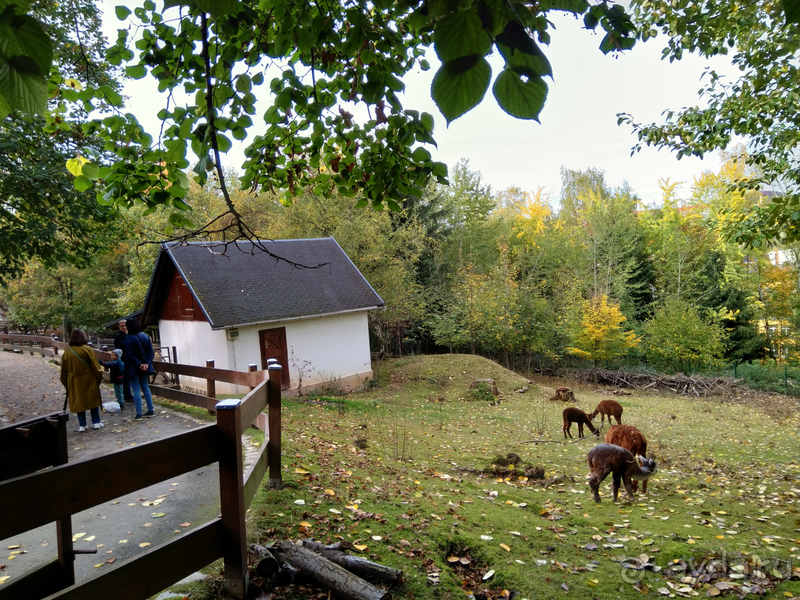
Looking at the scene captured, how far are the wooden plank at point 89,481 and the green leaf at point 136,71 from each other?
2.52 metres

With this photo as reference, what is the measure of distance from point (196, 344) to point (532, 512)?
16.0 metres

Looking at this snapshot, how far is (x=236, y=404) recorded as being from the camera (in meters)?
2.77

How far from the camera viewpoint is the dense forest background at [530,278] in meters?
25.3

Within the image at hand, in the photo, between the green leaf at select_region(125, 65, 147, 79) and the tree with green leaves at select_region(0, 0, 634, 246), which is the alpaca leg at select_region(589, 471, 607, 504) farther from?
the green leaf at select_region(125, 65, 147, 79)

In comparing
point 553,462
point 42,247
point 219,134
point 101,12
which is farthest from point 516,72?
point 101,12

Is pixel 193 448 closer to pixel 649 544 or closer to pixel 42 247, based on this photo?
pixel 649 544

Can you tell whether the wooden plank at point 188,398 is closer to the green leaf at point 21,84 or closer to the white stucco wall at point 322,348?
the green leaf at point 21,84

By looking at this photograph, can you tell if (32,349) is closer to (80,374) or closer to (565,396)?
(80,374)

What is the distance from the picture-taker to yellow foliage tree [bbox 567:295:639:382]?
24.2 metres

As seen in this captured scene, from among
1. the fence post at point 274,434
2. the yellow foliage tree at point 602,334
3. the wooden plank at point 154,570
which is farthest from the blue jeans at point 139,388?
the yellow foliage tree at point 602,334

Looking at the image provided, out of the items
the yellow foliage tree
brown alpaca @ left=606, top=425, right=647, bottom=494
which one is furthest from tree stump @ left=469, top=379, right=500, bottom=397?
brown alpaca @ left=606, top=425, right=647, bottom=494

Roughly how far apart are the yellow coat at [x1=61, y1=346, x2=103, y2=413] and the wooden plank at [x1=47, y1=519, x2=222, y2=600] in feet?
22.4

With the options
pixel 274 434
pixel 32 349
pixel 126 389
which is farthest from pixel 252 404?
pixel 32 349

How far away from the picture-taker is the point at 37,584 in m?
2.29
